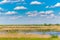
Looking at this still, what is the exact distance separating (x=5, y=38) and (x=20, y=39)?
158 centimetres

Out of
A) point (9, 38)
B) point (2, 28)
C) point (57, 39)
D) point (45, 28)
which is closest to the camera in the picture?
point (57, 39)

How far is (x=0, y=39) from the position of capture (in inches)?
707

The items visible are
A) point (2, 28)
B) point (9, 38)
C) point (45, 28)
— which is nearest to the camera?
point (9, 38)

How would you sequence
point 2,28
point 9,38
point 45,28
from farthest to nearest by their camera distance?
point 45,28, point 2,28, point 9,38

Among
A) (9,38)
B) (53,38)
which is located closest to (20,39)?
(9,38)

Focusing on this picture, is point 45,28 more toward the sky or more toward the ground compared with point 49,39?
more toward the sky

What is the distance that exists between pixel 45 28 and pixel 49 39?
10.1m

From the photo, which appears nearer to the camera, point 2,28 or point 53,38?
point 53,38

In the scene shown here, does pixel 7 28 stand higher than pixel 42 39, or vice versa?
pixel 7 28

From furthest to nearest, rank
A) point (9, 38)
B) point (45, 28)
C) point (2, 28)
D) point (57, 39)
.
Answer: point (45, 28), point (2, 28), point (9, 38), point (57, 39)

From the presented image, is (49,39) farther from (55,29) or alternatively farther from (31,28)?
(31,28)

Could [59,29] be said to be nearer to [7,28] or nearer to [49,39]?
[7,28]

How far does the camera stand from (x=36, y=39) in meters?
17.8

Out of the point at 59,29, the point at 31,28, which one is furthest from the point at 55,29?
the point at 31,28
